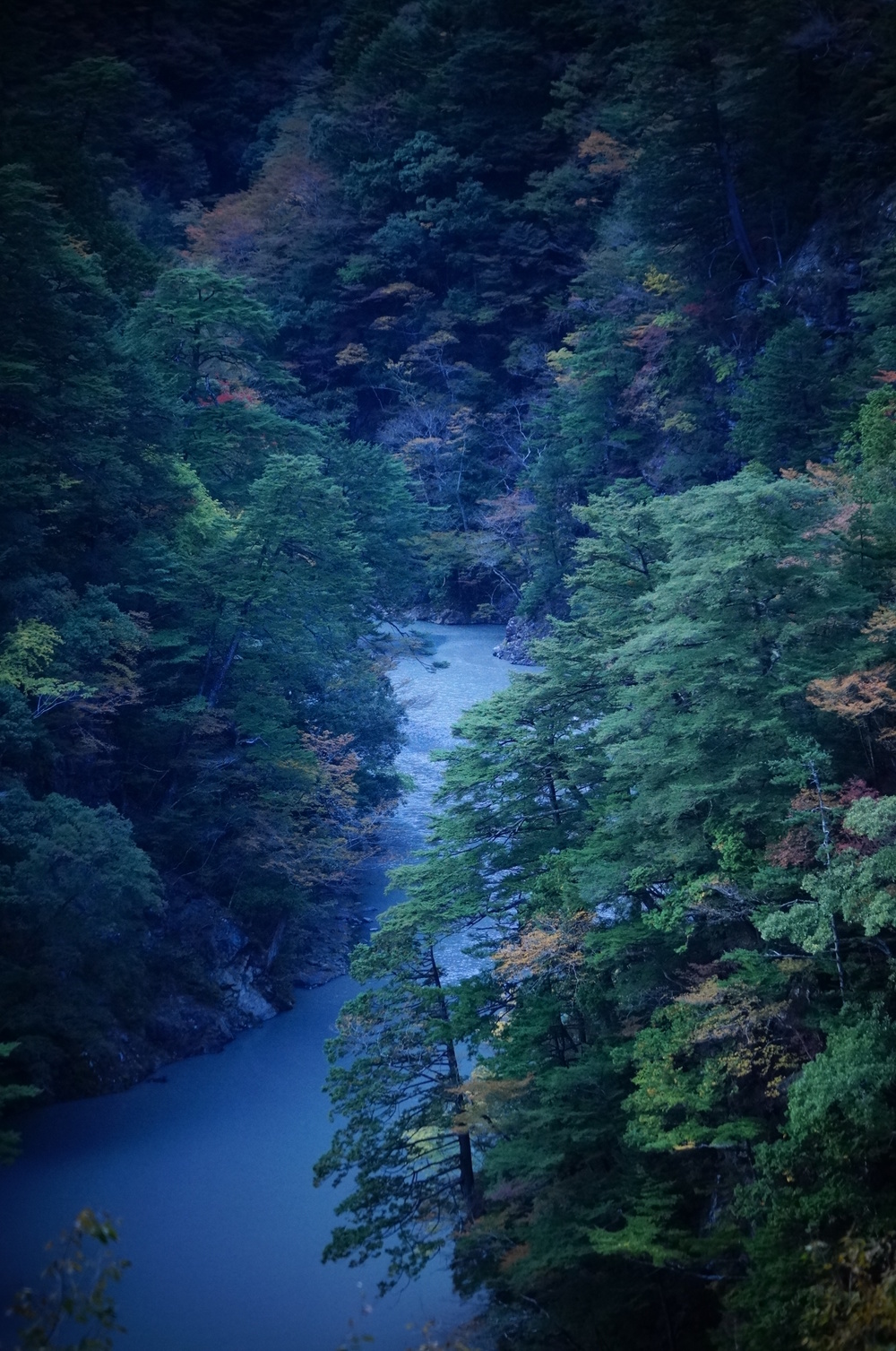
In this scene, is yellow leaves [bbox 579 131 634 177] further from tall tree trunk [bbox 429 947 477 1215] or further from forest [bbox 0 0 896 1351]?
tall tree trunk [bbox 429 947 477 1215]

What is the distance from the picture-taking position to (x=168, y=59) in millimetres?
39688

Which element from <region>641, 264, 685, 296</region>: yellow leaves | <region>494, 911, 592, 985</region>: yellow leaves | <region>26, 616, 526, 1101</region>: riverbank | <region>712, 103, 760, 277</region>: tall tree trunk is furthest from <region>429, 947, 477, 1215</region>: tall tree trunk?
<region>641, 264, 685, 296</region>: yellow leaves

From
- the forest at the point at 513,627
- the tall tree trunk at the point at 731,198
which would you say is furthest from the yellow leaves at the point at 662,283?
the tall tree trunk at the point at 731,198

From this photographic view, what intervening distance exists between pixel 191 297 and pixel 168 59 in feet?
86.1

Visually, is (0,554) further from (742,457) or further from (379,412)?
(379,412)

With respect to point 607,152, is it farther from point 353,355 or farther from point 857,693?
point 857,693

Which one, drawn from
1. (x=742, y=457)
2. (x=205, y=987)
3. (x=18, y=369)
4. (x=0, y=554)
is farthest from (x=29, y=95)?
(x=205, y=987)

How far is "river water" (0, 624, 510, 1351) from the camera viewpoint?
9.75 meters

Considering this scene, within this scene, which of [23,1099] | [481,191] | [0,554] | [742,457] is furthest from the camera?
[481,191]

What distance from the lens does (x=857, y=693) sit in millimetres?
8164

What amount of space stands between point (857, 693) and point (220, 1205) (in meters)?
8.94

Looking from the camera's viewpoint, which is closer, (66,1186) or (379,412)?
(66,1186)

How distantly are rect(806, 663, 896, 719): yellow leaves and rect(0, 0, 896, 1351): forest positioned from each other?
2.4 inches

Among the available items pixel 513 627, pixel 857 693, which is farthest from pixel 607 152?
pixel 857 693
